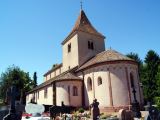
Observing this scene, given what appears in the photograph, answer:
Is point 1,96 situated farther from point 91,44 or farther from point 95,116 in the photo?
point 95,116

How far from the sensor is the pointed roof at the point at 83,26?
35984 millimetres

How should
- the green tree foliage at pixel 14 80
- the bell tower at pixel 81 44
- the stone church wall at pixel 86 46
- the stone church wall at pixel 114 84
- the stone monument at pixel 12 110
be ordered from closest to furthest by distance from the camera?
the stone monument at pixel 12 110
the stone church wall at pixel 114 84
the stone church wall at pixel 86 46
the bell tower at pixel 81 44
the green tree foliage at pixel 14 80

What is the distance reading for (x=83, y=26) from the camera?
122 ft

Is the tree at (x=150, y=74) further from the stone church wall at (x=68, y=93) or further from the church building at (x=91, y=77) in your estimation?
the stone church wall at (x=68, y=93)

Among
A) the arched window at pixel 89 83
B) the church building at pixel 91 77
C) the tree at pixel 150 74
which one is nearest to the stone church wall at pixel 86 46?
the church building at pixel 91 77

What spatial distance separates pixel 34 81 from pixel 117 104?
3976cm

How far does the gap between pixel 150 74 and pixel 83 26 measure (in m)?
18.1

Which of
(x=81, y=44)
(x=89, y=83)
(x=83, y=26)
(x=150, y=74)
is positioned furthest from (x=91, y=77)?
(x=150, y=74)

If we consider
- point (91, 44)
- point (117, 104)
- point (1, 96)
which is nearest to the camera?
point (117, 104)

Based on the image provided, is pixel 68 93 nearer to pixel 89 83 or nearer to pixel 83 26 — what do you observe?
pixel 89 83

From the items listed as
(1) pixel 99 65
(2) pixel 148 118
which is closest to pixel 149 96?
(1) pixel 99 65

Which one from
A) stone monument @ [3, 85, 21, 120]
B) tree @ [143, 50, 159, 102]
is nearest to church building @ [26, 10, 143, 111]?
tree @ [143, 50, 159, 102]

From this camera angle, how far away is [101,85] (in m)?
27.1

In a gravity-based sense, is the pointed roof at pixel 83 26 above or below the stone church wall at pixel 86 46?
above
